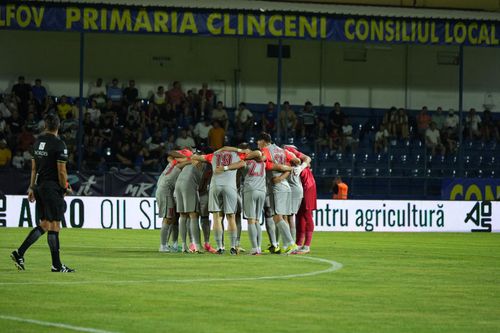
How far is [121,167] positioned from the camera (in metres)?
38.6

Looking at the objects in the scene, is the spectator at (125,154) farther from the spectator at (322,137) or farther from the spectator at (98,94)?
the spectator at (322,137)

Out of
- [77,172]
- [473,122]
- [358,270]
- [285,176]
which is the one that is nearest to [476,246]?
[285,176]

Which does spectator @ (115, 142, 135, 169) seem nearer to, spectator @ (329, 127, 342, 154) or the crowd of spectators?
the crowd of spectators

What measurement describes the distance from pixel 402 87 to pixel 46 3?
17139 mm

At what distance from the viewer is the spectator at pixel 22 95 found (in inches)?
1519

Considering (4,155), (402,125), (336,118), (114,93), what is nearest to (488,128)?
(402,125)

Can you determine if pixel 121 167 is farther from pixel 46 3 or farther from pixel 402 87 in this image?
pixel 402 87

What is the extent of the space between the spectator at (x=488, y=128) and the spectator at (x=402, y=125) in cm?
302

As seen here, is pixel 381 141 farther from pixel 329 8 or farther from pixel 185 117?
pixel 185 117

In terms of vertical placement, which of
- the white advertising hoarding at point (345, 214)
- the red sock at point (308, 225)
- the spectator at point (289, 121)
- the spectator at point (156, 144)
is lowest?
the white advertising hoarding at point (345, 214)

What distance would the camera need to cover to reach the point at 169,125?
40188mm

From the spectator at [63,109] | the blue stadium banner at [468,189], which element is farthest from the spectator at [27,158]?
the blue stadium banner at [468,189]

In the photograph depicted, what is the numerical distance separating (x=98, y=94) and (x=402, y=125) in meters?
11.3

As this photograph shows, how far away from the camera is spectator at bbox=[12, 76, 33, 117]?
38.6 m
